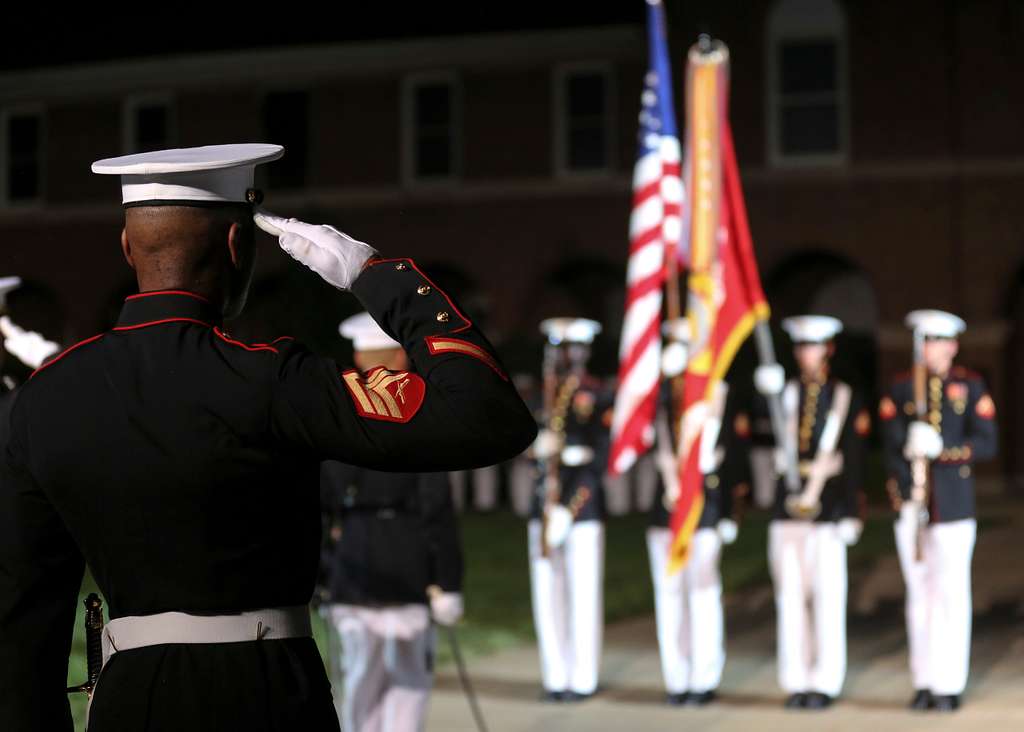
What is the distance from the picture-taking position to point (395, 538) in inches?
261

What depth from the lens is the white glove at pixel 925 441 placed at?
9070 millimetres

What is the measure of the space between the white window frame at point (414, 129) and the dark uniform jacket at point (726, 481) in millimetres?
18109

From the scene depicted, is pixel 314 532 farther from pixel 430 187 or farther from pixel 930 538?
pixel 430 187

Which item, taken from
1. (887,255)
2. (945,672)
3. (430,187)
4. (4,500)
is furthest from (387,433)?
(430,187)

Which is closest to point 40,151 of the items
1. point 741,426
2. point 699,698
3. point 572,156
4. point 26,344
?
point 572,156

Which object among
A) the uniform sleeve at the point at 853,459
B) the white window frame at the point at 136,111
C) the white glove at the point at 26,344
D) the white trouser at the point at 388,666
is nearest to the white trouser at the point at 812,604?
the uniform sleeve at the point at 853,459

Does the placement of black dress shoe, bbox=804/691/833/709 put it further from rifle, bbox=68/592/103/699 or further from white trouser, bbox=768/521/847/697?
rifle, bbox=68/592/103/699

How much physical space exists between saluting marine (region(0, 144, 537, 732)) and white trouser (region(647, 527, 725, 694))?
21.5 feet

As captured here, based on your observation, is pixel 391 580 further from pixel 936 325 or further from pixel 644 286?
pixel 936 325

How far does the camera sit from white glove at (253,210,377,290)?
2.59m

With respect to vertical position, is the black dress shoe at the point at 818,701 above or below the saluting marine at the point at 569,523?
below

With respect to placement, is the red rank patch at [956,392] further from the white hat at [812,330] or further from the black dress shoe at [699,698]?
the black dress shoe at [699,698]

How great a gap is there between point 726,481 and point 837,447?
2.15 feet

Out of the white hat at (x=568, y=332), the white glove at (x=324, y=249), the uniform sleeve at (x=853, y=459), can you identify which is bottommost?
the uniform sleeve at (x=853, y=459)
